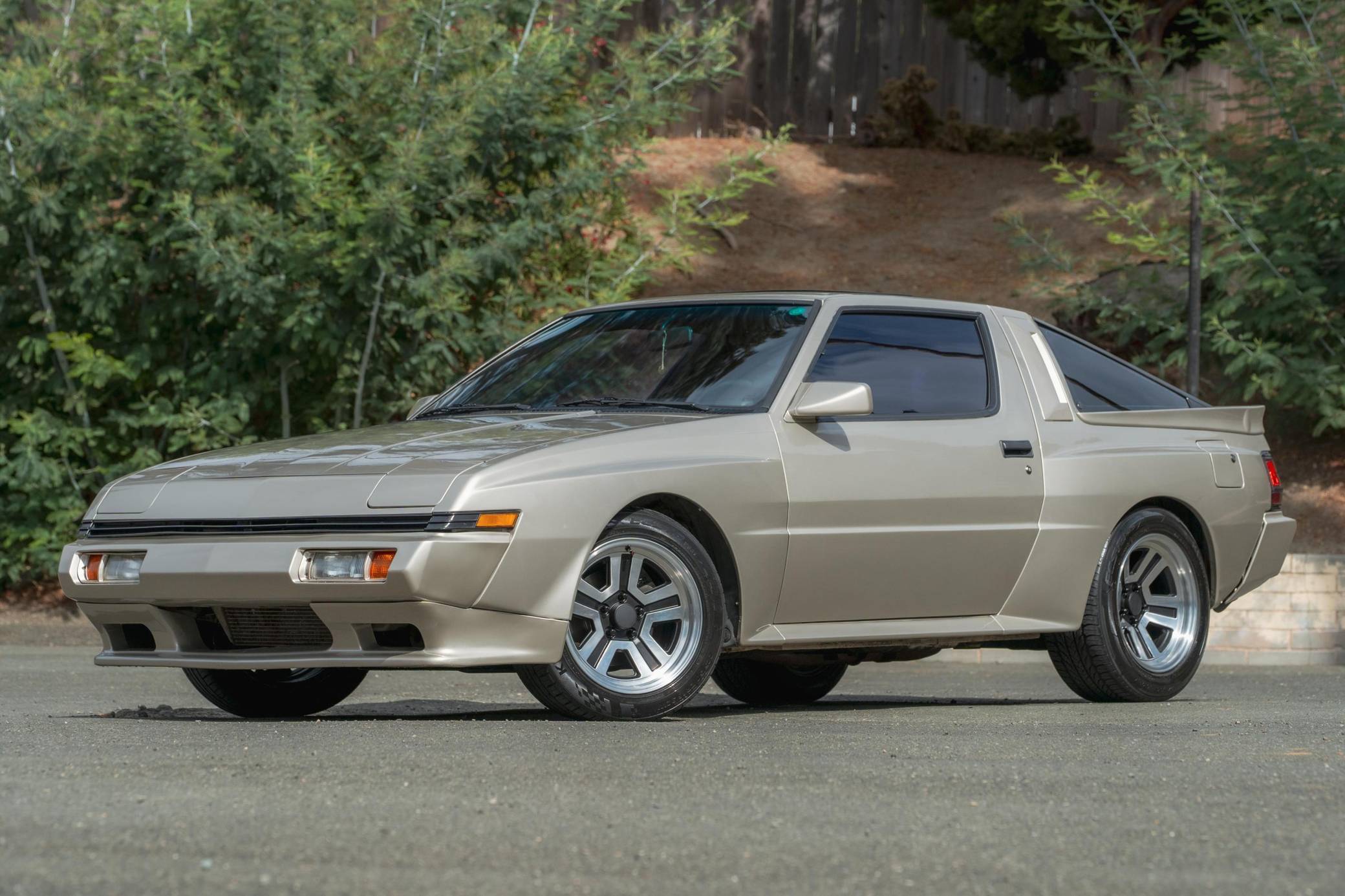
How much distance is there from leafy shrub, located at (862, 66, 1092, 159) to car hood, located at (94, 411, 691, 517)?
59.1 feet

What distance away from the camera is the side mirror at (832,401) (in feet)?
22.5

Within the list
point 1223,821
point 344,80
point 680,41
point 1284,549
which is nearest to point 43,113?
point 344,80

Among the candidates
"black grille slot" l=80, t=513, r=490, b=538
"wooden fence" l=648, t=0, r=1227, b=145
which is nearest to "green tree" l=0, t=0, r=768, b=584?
"black grille slot" l=80, t=513, r=490, b=538

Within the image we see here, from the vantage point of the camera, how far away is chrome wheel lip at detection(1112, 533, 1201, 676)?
824 cm

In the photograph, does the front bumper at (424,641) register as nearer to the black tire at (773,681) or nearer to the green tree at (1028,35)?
the black tire at (773,681)

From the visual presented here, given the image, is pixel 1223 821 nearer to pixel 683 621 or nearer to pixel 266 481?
pixel 683 621

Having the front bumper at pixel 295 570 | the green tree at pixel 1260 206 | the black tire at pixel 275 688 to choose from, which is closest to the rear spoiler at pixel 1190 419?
the front bumper at pixel 295 570

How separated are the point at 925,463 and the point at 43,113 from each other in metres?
8.30

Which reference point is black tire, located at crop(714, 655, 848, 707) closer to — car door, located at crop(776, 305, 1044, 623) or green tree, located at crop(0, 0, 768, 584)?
car door, located at crop(776, 305, 1044, 623)

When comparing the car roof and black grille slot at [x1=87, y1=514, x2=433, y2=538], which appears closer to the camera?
black grille slot at [x1=87, y1=514, x2=433, y2=538]

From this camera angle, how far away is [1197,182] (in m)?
15.0

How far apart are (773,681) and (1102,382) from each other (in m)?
1.99

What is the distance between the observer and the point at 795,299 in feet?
24.7

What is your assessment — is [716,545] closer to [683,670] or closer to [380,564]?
[683,670]
